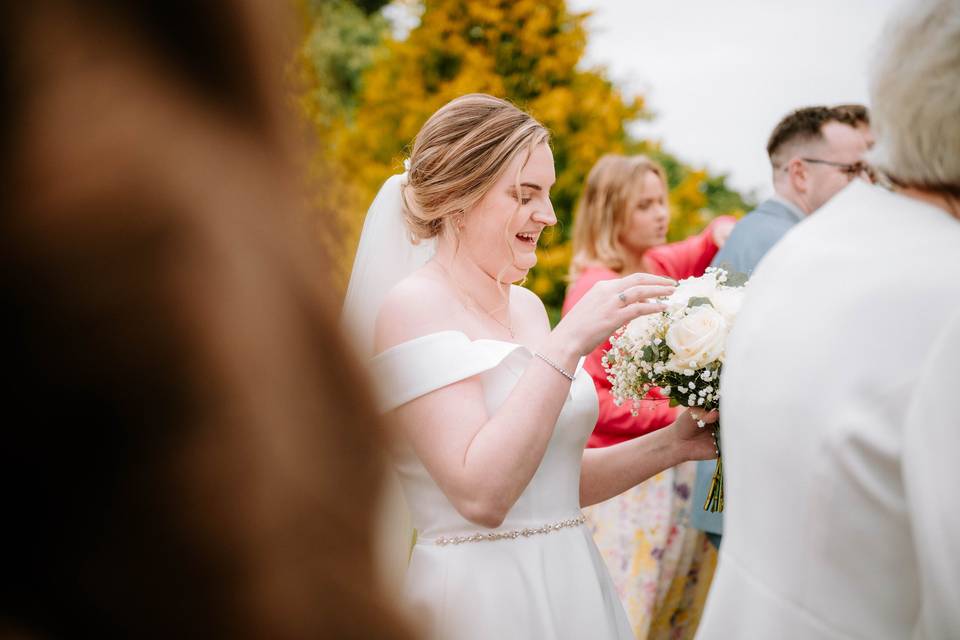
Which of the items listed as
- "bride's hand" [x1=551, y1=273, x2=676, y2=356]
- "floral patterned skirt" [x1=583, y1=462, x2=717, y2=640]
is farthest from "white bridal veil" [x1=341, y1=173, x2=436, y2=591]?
"floral patterned skirt" [x1=583, y1=462, x2=717, y2=640]

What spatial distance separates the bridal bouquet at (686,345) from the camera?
2430 millimetres

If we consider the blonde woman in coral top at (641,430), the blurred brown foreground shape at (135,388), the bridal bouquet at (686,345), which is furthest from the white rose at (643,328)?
the blurred brown foreground shape at (135,388)

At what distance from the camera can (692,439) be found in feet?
8.70

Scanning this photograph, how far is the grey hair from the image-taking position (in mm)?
1332

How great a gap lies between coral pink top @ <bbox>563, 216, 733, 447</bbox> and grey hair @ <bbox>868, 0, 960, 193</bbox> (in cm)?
217

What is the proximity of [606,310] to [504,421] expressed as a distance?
44cm

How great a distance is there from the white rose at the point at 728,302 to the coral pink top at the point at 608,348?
103 cm

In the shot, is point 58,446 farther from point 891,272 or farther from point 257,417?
point 891,272

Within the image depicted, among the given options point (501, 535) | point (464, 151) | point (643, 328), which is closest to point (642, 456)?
point (643, 328)

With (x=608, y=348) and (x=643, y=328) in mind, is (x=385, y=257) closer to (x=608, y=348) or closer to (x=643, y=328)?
(x=643, y=328)

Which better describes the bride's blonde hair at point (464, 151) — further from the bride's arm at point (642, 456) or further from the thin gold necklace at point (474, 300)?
the bride's arm at point (642, 456)

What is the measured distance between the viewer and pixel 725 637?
148 centimetres

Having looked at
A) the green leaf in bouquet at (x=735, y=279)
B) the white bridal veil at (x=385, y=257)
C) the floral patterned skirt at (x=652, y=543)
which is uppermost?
the white bridal veil at (x=385, y=257)

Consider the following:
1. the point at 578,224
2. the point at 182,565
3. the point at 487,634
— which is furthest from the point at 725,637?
the point at 578,224
